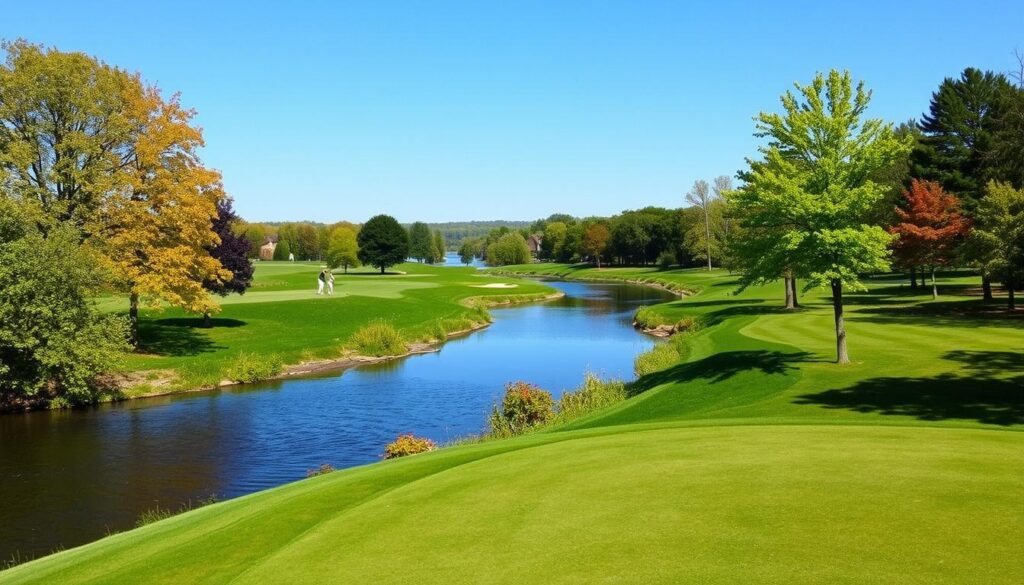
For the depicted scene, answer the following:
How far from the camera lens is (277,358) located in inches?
1720

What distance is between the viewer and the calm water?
69.7ft

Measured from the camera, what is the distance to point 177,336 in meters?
46.7

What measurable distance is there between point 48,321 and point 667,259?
12541 centimetres

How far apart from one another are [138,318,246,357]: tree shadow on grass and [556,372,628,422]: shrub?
75.8 feet

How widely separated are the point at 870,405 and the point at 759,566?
14.5 m

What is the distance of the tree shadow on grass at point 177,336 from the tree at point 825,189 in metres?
31.9

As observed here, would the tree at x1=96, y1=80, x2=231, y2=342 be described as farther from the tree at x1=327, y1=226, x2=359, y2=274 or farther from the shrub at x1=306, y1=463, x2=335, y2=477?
the tree at x1=327, y1=226, x2=359, y2=274

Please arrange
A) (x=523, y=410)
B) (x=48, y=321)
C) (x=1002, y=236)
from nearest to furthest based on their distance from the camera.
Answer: (x=523, y=410)
(x=48, y=321)
(x=1002, y=236)

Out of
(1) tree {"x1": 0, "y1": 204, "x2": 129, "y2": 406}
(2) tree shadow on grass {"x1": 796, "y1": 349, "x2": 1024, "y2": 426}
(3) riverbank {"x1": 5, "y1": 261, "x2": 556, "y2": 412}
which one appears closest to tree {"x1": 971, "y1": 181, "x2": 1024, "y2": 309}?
(2) tree shadow on grass {"x1": 796, "y1": 349, "x2": 1024, "y2": 426}

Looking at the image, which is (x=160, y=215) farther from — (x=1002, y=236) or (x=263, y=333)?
(x=1002, y=236)

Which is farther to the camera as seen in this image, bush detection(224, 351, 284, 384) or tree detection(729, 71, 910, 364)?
bush detection(224, 351, 284, 384)

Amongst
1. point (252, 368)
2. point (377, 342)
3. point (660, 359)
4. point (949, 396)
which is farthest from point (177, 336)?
point (949, 396)

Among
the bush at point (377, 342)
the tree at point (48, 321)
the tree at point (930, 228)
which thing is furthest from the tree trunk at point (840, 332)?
the bush at point (377, 342)

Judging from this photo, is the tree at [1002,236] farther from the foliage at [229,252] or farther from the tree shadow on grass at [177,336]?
the foliage at [229,252]
